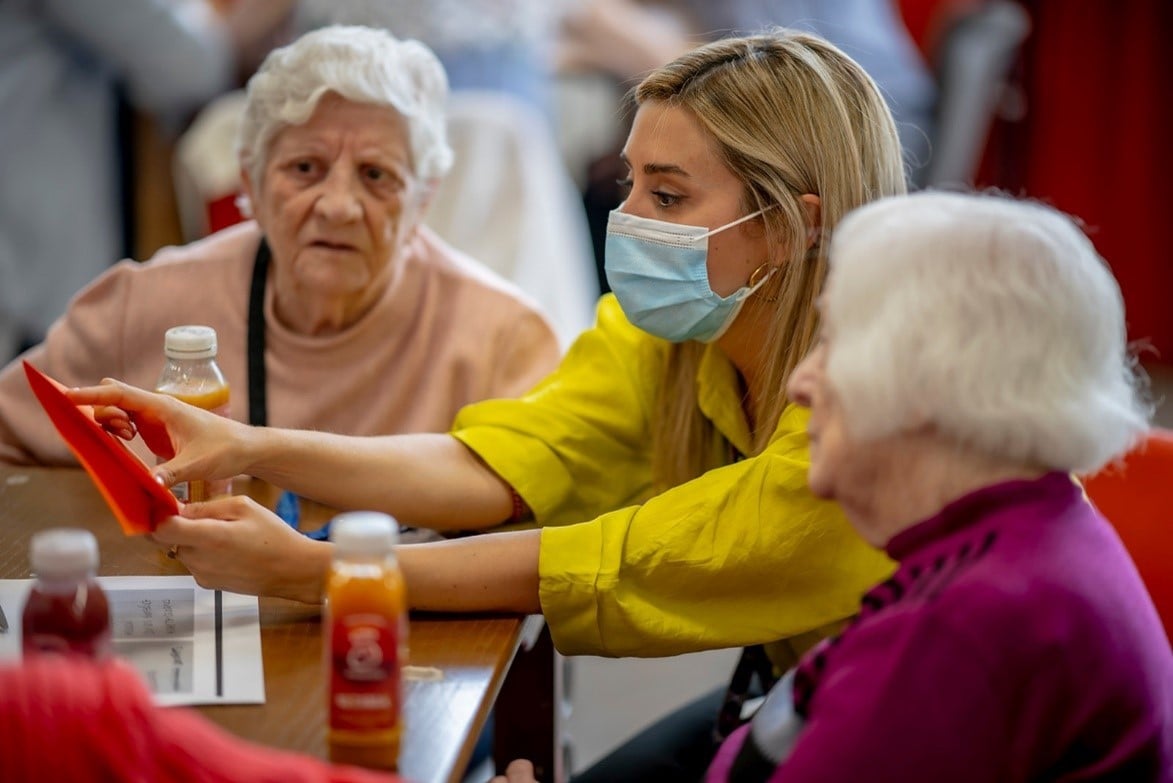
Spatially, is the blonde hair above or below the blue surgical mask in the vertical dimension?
above

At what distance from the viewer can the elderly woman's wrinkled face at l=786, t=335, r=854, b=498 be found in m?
1.18

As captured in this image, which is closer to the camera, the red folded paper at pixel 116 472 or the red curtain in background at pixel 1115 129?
the red folded paper at pixel 116 472

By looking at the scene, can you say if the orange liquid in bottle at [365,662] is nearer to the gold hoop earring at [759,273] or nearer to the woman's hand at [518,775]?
the woman's hand at [518,775]

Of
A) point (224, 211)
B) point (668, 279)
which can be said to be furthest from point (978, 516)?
point (224, 211)

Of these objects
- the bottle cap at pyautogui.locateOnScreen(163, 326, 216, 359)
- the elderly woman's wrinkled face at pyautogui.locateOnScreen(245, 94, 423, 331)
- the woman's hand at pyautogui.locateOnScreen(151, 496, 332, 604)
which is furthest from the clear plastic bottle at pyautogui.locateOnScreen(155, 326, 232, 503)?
the elderly woman's wrinkled face at pyautogui.locateOnScreen(245, 94, 423, 331)

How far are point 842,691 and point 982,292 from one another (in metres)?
0.31

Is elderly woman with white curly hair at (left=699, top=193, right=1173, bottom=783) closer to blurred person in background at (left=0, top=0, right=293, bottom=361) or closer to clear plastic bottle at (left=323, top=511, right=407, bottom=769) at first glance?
clear plastic bottle at (left=323, top=511, right=407, bottom=769)

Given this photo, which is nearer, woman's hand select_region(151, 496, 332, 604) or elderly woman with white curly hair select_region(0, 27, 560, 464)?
woman's hand select_region(151, 496, 332, 604)

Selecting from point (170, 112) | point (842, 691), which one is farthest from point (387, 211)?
point (170, 112)

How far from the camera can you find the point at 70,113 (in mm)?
3625

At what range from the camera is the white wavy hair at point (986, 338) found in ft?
3.61

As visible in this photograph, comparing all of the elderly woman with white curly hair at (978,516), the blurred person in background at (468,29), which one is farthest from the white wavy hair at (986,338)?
the blurred person in background at (468,29)

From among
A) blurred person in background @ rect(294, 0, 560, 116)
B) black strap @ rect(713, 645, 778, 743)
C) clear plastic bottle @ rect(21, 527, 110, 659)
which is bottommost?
black strap @ rect(713, 645, 778, 743)

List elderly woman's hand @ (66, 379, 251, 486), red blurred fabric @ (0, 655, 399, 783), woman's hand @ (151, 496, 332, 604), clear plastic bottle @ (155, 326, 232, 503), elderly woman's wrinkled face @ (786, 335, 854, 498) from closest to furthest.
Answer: red blurred fabric @ (0, 655, 399, 783)
elderly woman's wrinkled face @ (786, 335, 854, 498)
woman's hand @ (151, 496, 332, 604)
elderly woman's hand @ (66, 379, 251, 486)
clear plastic bottle @ (155, 326, 232, 503)
